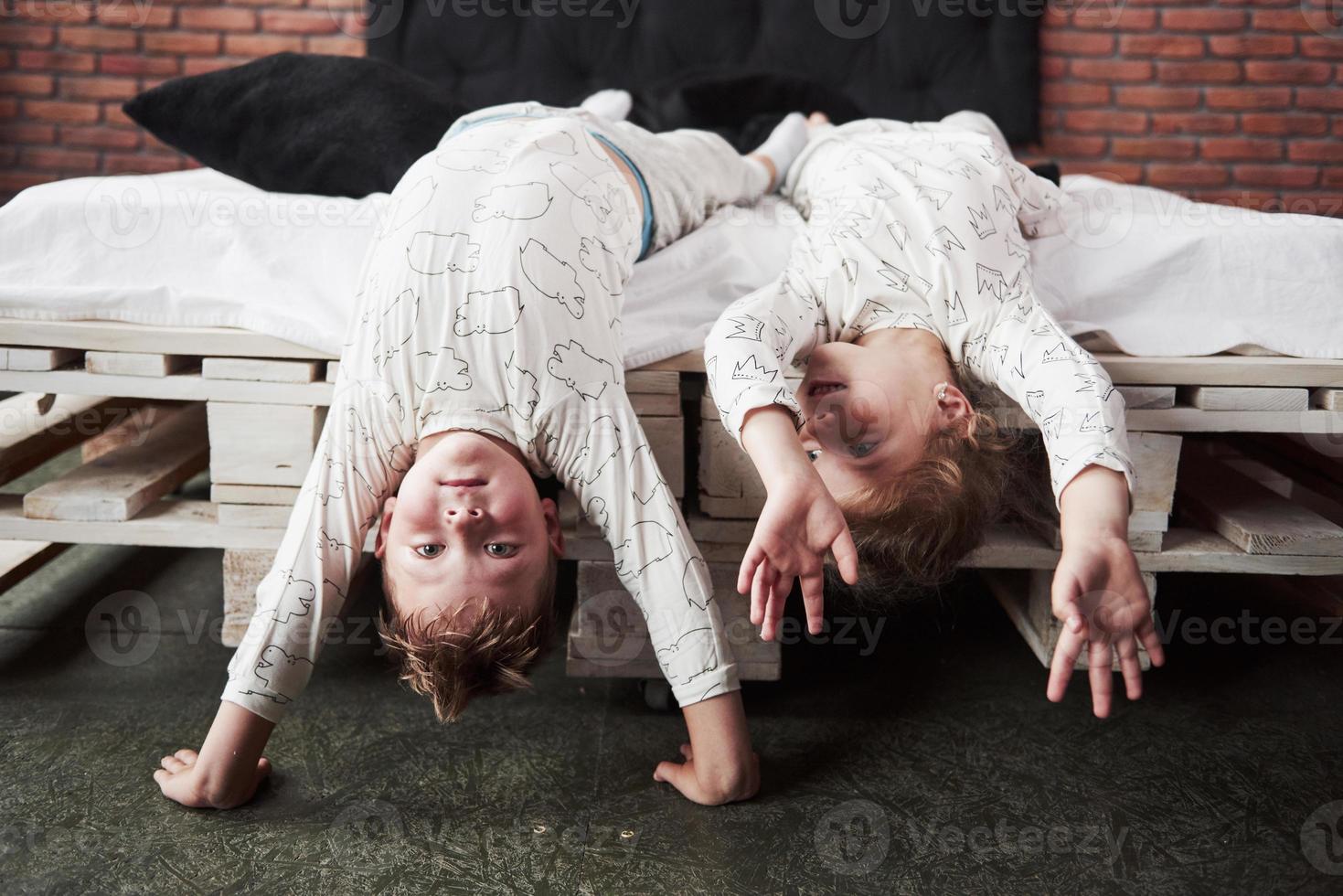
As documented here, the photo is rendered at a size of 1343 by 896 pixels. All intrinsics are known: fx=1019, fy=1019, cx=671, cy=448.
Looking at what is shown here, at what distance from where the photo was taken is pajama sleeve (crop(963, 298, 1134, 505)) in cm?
102

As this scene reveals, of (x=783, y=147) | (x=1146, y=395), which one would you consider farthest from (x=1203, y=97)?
(x=1146, y=395)

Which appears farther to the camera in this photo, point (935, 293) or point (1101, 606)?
point (935, 293)

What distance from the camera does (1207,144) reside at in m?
2.70

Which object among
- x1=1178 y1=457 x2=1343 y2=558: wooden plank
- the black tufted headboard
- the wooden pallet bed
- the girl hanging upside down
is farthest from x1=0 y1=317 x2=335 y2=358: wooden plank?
the black tufted headboard

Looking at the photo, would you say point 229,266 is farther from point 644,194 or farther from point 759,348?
point 759,348

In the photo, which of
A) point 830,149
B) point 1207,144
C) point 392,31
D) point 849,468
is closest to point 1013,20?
point 1207,144

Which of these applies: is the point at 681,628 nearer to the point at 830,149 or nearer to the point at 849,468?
the point at 849,468

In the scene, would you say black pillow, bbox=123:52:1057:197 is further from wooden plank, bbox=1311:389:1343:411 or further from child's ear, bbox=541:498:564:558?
wooden plank, bbox=1311:389:1343:411

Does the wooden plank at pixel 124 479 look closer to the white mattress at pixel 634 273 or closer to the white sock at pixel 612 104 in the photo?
the white mattress at pixel 634 273

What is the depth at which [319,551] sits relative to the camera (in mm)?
1108

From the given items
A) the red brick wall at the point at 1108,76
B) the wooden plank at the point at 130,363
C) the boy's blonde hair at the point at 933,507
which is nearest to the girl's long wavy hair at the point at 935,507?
the boy's blonde hair at the point at 933,507

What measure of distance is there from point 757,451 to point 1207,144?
7.51ft

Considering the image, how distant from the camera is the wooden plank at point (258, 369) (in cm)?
129

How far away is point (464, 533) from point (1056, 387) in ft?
2.12
